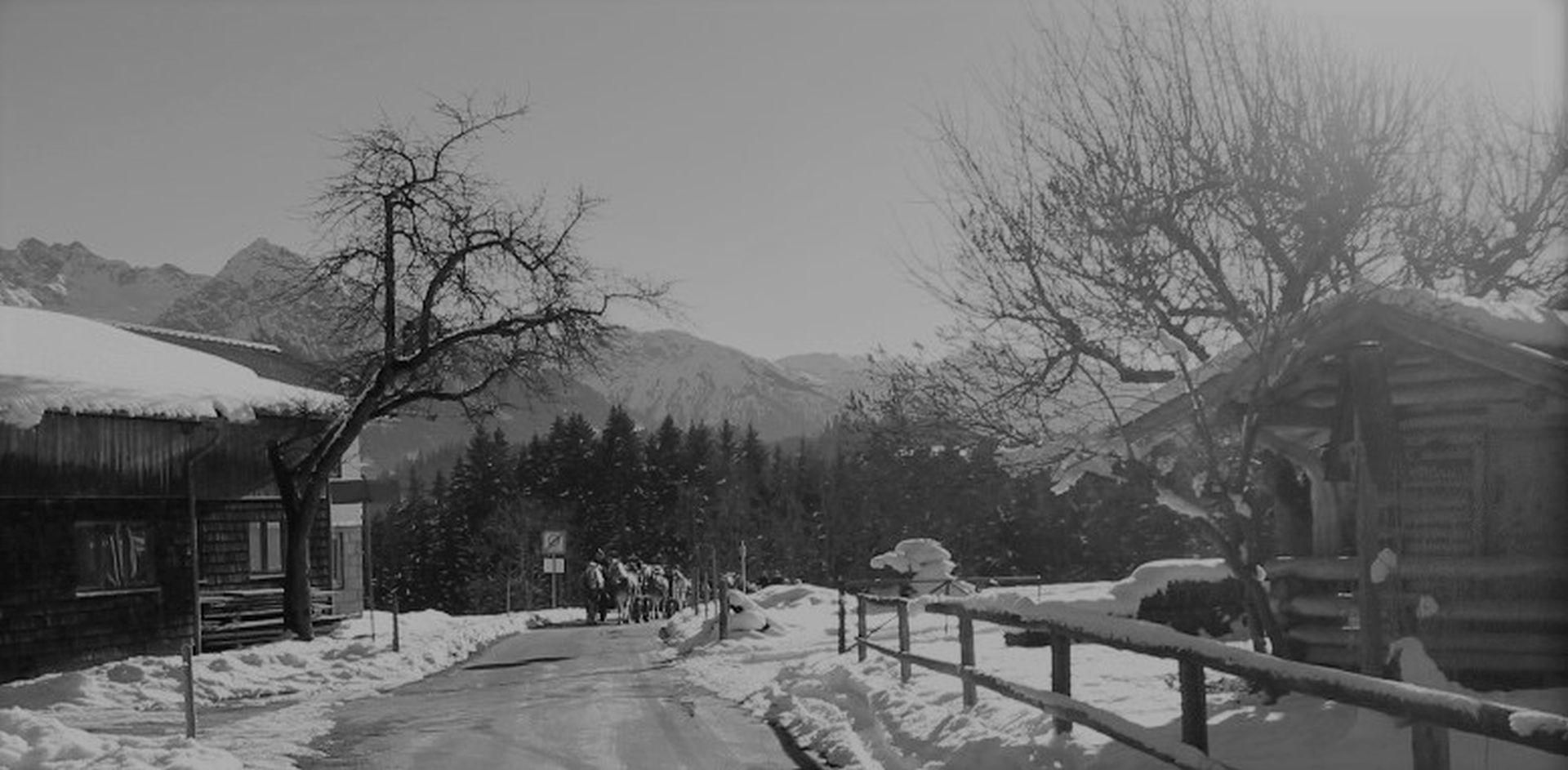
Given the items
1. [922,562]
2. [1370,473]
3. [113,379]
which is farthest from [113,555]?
[1370,473]

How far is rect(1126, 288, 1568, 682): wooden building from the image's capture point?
35.6ft

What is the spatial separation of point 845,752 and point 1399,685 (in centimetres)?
659

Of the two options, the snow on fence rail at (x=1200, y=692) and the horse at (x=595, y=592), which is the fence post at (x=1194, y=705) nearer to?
the snow on fence rail at (x=1200, y=692)

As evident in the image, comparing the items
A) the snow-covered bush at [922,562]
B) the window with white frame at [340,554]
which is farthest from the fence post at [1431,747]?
the window with white frame at [340,554]

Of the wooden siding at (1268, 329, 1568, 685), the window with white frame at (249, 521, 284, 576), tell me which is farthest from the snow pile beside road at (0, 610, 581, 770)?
the wooden siding at (1268, 329, 1568, 685)

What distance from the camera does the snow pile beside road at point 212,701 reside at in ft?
40.1

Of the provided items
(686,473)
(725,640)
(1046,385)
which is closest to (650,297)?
(725,640)

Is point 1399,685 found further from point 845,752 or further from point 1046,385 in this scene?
point 1046,385

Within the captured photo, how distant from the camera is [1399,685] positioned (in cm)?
585

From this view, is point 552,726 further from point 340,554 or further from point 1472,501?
point 340,554

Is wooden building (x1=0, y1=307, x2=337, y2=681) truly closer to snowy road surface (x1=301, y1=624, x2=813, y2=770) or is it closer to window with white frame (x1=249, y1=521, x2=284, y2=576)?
Result: window with white frame (x1=249, y1=521, x2=284, y2=576)

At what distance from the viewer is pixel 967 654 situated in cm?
1273

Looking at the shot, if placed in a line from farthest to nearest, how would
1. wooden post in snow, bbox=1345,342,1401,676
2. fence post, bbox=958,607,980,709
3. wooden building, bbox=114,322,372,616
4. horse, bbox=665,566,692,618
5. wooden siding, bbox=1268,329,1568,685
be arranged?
horse, bbox=665,566,692,618
wooden building, bbox=114,322,372,616
fence post, bbox=958,607,980,709
wooden siding, bbox=1268,329,1568,685
wooden post in snow, bbox=1345,342,1401,676

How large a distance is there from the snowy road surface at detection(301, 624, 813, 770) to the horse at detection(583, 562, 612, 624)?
2344 centimetres
